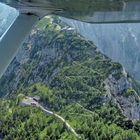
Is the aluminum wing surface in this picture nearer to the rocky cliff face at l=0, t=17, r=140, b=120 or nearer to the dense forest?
the dense forest

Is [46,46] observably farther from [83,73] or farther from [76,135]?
[76,135]

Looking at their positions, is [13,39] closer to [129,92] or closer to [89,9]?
[89,9]

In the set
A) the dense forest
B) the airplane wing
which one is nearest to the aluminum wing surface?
the airplane wing

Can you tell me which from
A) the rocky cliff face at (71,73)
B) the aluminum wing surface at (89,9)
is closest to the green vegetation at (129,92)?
the rocky cliff face at (71,73)

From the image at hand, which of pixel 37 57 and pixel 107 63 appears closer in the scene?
pixel 107 63

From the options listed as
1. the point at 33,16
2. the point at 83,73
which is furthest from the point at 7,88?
the point at 33,16

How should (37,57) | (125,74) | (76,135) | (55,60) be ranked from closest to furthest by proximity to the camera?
(76,135) → (125,74) → (55,60) → (37,57)

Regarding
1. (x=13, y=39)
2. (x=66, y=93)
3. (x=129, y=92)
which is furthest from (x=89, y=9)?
(x=129, y=92)
